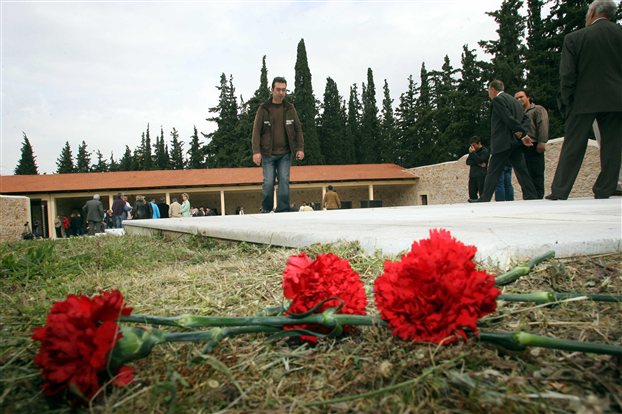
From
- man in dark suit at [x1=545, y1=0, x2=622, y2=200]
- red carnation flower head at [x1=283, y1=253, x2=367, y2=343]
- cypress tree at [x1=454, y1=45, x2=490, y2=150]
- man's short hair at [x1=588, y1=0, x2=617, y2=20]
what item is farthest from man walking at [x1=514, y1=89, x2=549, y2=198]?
cypress tree at [x1=454, y1=45, x2=490, y2=150]

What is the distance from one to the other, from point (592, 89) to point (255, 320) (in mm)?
4749

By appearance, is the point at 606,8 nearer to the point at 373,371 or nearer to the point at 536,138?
the point at 536,138

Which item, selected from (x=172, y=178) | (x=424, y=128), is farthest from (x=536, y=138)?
(x=424, y=128)

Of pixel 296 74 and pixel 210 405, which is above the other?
pixel 296 74

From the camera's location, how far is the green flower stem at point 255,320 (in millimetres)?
843

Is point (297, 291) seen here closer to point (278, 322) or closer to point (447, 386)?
point (278, 322)

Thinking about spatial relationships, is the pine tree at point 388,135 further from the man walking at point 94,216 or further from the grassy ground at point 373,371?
the grassy ground at point 373,371

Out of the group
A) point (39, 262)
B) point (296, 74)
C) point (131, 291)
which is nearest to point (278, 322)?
point (131, 291)

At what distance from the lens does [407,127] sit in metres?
40.7

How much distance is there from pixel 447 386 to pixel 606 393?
0.26 m

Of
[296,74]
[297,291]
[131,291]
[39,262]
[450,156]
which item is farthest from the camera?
[296,74]

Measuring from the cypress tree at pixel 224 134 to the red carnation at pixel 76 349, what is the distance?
3773 cm

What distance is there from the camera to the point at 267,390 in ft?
2.50

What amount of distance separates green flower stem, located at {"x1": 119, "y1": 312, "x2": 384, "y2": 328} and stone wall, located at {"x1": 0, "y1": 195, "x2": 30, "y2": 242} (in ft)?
57.4
